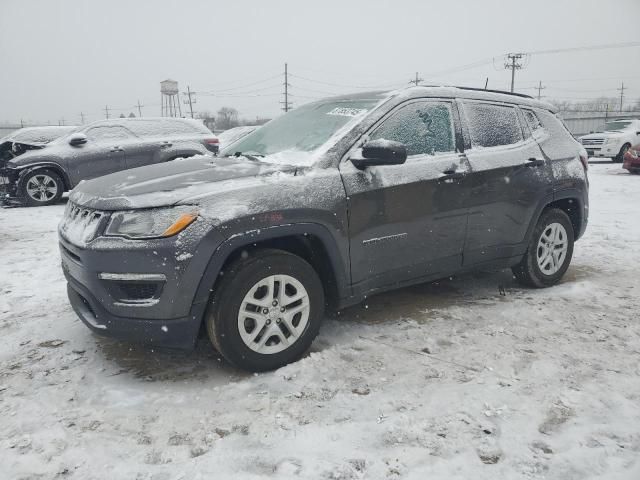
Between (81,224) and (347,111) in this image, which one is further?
(347,111)

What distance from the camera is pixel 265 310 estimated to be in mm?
2768

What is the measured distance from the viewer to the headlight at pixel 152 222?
2.52 metres

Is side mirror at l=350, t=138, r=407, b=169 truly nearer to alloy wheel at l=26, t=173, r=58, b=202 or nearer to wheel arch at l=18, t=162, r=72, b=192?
wheel arch at l=18, t=162, r=72, b=192

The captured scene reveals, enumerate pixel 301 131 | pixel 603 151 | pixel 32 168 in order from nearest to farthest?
1. pixel 301 131
2. pixel 32 168
3. pixel 603 151

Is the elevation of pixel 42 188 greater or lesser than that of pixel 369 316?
greater

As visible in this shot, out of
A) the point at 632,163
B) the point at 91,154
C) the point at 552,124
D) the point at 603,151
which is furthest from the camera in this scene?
the point at 603,151

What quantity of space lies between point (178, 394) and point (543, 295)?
3117 mm

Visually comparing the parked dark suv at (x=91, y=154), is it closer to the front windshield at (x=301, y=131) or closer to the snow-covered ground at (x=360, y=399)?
the snow-covered ground at (x=360, y=399)

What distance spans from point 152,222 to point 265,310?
79 cm

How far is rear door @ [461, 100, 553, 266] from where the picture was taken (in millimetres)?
3730

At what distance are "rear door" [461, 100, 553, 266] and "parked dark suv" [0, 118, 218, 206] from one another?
256 inches

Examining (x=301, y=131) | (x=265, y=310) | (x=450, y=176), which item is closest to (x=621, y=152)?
(x=450, y=176)

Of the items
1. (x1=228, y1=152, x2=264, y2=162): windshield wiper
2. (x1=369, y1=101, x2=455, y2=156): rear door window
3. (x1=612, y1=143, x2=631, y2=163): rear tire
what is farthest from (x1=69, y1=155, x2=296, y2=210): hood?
(x1=612, y1=143, x2=631, y2=163): rear tire

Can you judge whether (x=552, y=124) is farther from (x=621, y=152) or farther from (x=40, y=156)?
(x=621, y=152)
